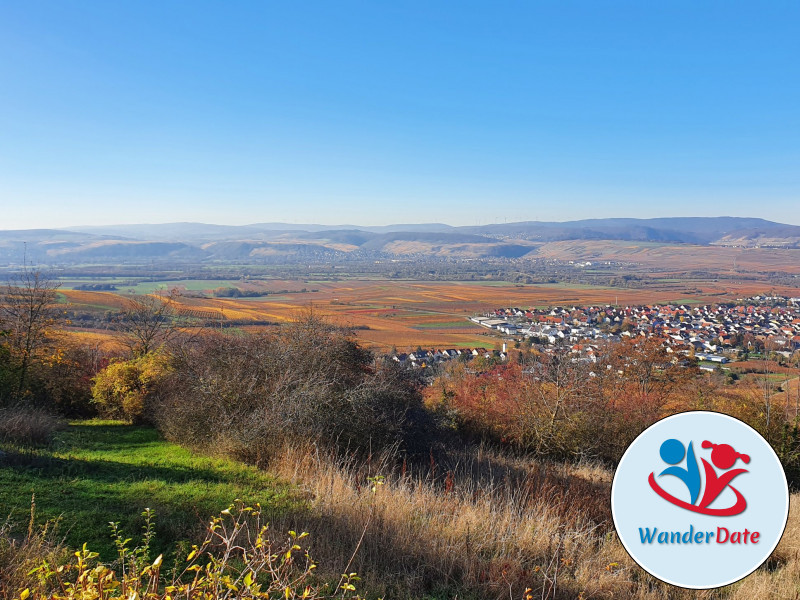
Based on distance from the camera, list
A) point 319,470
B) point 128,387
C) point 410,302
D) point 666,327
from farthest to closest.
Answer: point 410,302 < point 666,327 < point 128,387 < point 319,470

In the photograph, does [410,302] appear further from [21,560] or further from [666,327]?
[21,560]

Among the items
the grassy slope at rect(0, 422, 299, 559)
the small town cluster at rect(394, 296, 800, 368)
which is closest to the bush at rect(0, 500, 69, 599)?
the grassy slope at rect(0, 422, 299, 559)

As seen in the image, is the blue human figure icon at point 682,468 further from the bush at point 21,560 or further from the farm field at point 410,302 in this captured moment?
the farm field at point 410,302

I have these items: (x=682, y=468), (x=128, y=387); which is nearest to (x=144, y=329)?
(x=128, y=387)

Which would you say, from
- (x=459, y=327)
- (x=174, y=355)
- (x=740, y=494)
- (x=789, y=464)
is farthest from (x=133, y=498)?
(x=459, y=327)

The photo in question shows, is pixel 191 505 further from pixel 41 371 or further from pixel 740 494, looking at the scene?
pixel 41 371

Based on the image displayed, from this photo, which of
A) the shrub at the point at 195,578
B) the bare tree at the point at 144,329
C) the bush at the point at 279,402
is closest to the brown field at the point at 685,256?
the bare tree at the point at 144,329
